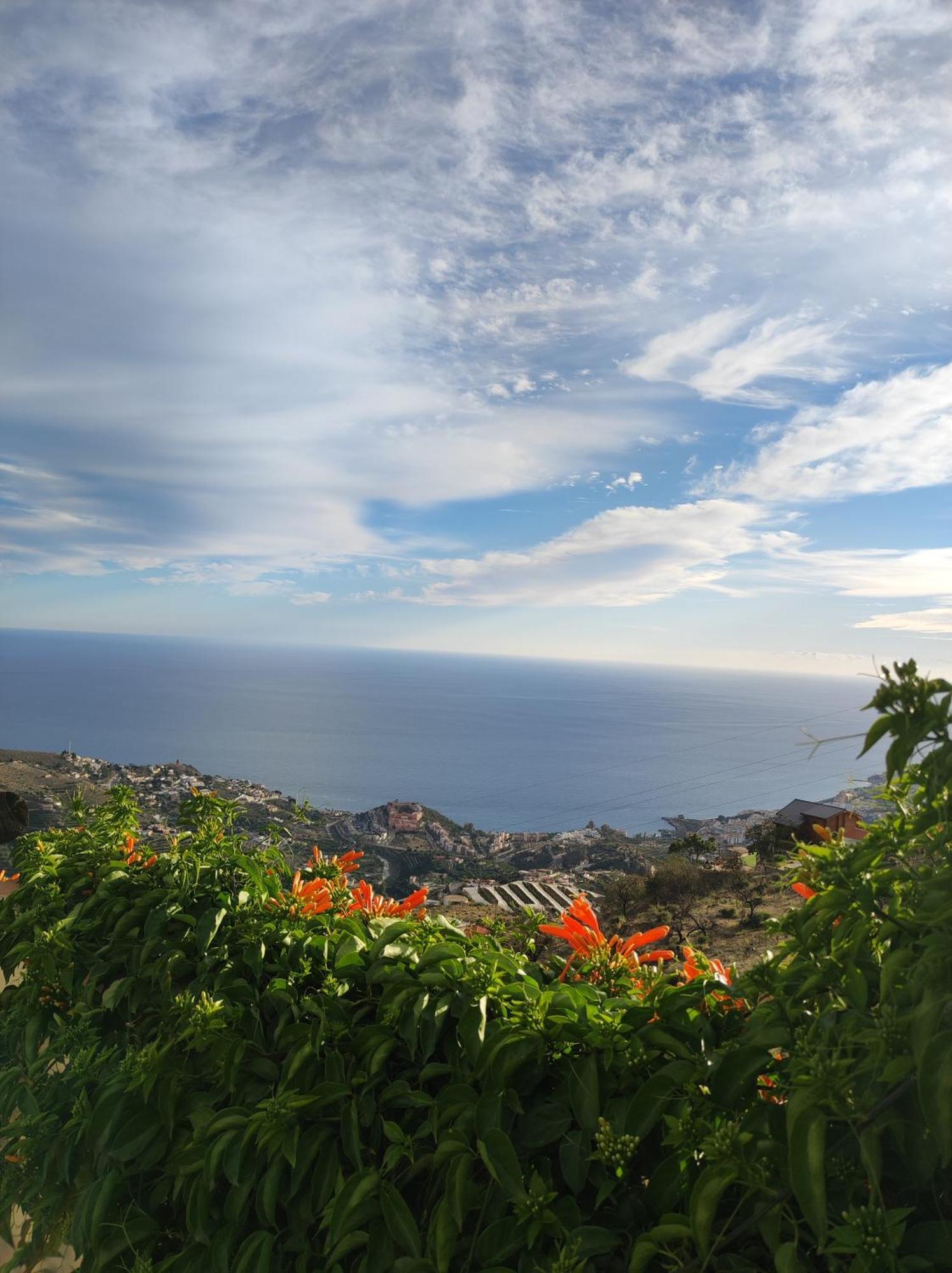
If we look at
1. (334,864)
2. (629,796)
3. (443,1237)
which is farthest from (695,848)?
(629,796)

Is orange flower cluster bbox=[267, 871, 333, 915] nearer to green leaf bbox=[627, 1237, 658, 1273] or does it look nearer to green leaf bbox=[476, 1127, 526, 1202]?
green leaf bbox=[476, 1127, 526, 1202]

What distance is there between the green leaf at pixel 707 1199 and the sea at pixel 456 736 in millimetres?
503

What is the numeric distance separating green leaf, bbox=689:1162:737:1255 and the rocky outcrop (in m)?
4.43

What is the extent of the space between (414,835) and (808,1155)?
48.5ft

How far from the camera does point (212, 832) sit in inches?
65.5

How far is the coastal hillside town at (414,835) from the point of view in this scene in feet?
7.96

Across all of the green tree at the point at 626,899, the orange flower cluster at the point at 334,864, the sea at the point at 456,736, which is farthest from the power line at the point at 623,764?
the orange flower cluster at the point at 334,864

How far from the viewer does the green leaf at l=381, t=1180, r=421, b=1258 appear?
102cm

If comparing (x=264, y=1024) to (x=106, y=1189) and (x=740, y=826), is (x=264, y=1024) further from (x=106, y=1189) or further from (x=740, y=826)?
(x=740, y=826)

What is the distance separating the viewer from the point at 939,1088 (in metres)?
0.67

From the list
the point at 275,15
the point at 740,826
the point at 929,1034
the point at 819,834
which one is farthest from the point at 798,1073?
the point at 740,826

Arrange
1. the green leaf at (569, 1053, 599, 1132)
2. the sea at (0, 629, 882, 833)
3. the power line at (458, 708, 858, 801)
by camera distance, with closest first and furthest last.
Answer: the green leaf at (569, 1053, 599, 1132) < the sea at (0, 629, 882, 833) < the power line at (458, 708, 858, 801)

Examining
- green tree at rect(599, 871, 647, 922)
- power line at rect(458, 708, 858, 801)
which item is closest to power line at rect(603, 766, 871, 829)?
power line at rect(458, 708, 858, 801)

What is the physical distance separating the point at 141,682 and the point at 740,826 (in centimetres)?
9703
